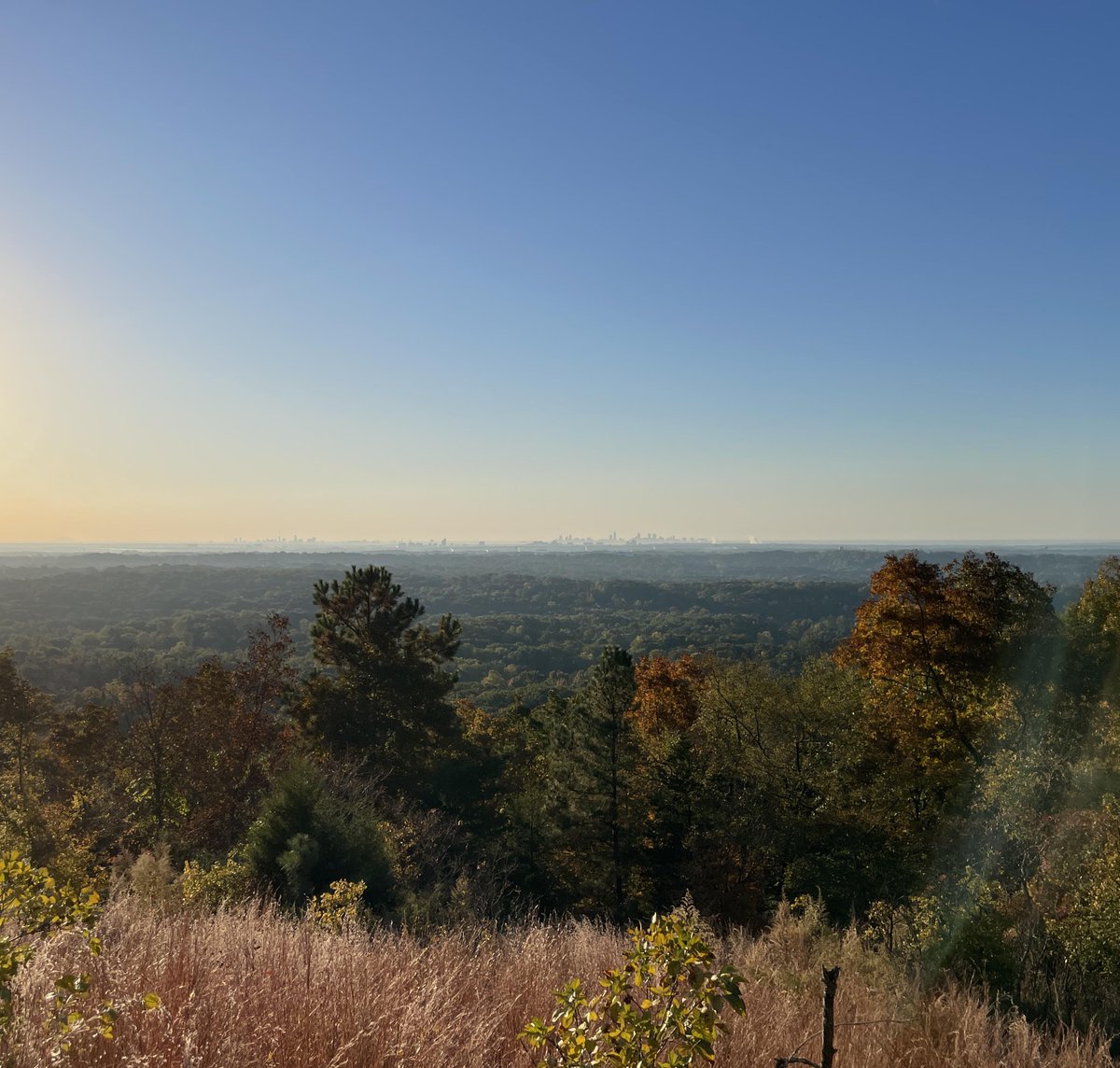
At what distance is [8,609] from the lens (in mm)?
120500

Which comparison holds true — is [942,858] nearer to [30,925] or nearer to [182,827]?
[30,925]

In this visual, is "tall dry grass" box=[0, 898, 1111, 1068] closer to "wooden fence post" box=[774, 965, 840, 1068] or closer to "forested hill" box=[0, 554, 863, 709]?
"wooden fence post" box=[774, 965, 840, 1068]

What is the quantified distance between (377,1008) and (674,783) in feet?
60.1

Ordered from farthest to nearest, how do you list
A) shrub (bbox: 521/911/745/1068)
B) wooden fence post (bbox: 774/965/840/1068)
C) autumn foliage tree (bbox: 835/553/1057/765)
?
autumn foliage tree (bbox: 835/553/1057/765) < wooden fence post (bbox: 774/965/840/1068) < shrub (bbox: 521/911/745/1068)

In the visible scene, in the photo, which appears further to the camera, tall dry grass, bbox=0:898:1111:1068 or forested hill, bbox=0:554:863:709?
forested hill, bbox=0:554:863:709

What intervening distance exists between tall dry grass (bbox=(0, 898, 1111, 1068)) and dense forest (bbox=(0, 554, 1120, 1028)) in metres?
2.80

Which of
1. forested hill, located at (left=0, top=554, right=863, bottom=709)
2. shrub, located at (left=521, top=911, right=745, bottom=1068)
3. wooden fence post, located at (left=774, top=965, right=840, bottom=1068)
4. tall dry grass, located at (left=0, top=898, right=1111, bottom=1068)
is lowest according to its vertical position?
forested hill, located at (left=0, top=554, right=863, bottom=709)

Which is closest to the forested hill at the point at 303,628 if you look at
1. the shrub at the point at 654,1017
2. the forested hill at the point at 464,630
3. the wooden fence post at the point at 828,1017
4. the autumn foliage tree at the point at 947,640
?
the forested hill at the point at 464,630

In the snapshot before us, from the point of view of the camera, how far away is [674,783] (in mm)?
20438

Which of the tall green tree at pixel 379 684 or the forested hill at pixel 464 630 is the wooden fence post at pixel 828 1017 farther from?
the forested hill at pixel 464 630

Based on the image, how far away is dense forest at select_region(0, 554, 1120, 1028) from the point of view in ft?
40.1

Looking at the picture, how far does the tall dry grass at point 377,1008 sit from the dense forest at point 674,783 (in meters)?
2.80

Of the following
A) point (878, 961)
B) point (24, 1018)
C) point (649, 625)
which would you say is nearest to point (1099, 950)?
point (878, 961)

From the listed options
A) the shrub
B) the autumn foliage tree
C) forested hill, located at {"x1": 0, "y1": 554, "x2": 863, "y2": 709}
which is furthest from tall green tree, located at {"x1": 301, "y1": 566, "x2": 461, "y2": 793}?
forested hill, located at {"x1": 0, "y1": 554, "x2": 863, "y2": 709}
